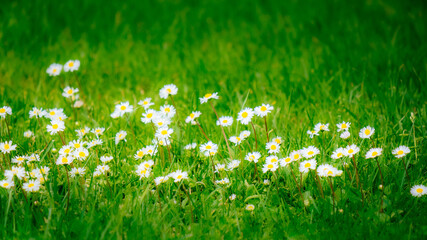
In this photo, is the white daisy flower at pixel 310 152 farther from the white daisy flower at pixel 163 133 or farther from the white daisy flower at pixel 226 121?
the white daisy flower at pixel 163 133

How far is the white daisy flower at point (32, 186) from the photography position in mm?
1815

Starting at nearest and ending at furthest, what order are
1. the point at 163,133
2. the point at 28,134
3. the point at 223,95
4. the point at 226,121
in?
1. the point at 163,133
2. the point at 226,121
3. the point at 28,134
4. the point at 223,95

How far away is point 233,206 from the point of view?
1913 mm

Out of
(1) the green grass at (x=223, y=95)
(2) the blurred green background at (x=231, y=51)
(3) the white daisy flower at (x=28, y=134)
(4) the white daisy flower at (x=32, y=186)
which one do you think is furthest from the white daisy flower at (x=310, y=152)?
(3) the white daisy flower at (x=28, y=134)

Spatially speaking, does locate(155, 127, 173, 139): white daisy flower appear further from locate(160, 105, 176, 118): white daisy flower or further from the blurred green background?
the blurred green background

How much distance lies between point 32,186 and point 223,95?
1616mm

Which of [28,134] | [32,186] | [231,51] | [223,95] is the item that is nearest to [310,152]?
[223,95]

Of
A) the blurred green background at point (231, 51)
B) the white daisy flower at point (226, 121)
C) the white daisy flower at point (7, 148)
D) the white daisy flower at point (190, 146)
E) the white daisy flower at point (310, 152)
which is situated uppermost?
the blurred green background at point (231, 51)

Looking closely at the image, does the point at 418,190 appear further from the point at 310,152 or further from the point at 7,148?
the point at 7,148

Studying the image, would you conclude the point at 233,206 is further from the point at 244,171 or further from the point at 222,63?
the point at 222,63

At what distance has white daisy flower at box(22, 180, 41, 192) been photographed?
1.82 m

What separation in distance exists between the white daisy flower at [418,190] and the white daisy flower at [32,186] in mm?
1852

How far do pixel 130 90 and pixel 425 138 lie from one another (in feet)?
7.67

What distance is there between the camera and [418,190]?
5.86 feet
